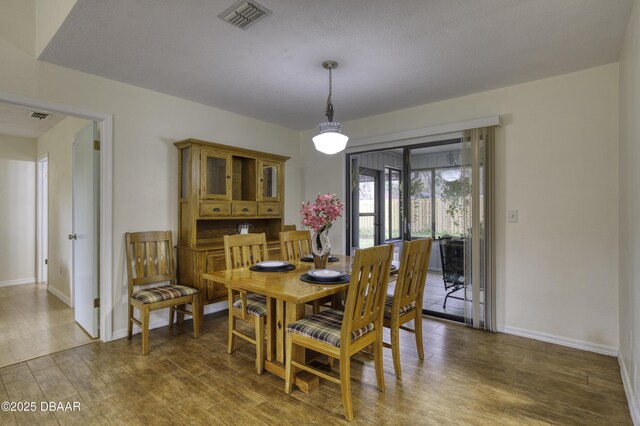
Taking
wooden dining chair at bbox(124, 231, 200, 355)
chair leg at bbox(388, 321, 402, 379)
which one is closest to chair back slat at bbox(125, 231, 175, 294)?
wooden dining chair at bbox(124, 231, 200, 355)

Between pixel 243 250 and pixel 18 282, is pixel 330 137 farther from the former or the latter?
pixel 18 282

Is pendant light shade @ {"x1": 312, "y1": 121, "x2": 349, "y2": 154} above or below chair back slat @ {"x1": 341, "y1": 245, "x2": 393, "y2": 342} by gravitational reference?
above

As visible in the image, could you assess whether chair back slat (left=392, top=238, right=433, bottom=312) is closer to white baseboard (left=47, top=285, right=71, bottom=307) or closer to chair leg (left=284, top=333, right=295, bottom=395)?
chair leg (left=284, top=333, right=295, bottom=395)

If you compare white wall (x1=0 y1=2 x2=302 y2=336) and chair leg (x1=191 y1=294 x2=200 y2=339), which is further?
chair leg (x1=191 y1=294 x2=200 y2=339)

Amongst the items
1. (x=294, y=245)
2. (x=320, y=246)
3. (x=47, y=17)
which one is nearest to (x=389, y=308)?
(x=320, y=246)

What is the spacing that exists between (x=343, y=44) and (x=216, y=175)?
196 centimetres

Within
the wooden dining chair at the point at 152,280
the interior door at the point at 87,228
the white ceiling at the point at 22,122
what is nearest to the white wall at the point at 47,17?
the interior door at the point at 87,228

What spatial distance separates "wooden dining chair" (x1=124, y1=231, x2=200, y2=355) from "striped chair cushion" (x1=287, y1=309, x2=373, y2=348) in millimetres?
1410

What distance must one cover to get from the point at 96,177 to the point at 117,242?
65 cm

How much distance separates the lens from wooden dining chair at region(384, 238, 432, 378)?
241 centimetres

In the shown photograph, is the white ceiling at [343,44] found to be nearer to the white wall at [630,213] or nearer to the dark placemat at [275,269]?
the white wall at [630,213]

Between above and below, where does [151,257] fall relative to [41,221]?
below

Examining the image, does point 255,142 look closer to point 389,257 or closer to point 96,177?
point 96,177

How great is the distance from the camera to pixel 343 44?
2514 millimetres
